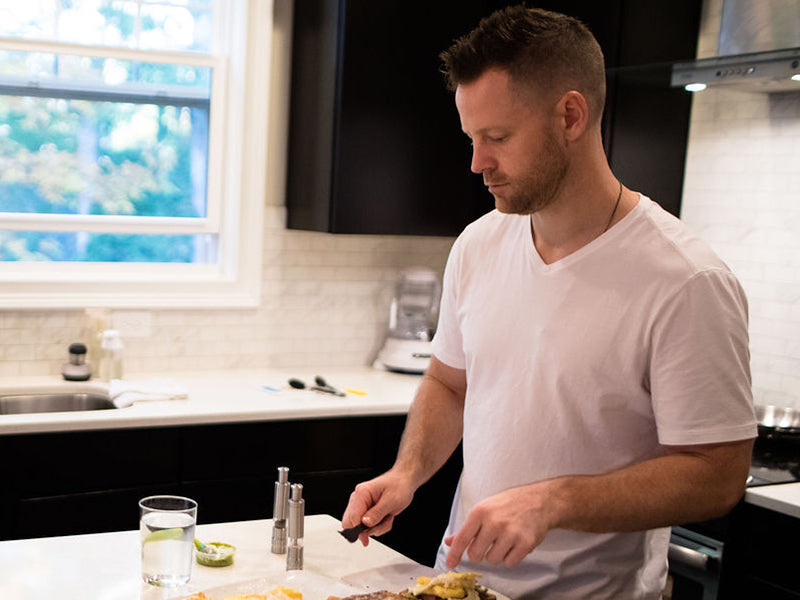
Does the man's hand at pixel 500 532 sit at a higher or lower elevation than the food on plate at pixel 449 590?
higher

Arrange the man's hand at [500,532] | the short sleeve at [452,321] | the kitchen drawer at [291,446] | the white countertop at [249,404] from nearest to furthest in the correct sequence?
1. the man's hand at [500,532]
2. the short sleeve at [452,321]
3. the white countertop at [249,404]
4. the kitchen drawer at [291,446]

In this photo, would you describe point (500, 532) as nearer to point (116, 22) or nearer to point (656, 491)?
point (656, 491)

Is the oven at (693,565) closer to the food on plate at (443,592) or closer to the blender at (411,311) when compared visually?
the food on plate at (443,592)

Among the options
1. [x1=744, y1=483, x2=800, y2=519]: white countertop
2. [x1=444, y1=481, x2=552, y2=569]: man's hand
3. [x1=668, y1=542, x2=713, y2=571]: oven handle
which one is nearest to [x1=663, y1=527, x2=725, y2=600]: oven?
[x1=668, y1=542, x2=713, y2=571]: oven handle

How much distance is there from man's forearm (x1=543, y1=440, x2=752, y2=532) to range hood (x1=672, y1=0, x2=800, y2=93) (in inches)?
61.4

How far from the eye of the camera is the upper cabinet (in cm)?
355

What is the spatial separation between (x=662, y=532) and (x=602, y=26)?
2.20 metres

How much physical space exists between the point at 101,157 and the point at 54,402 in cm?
93

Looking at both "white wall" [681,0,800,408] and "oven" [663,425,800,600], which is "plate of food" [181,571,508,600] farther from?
"white wall" [681,0,800,408]

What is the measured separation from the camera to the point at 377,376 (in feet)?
12.7

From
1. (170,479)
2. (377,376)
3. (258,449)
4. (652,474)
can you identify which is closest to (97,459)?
(170,479)

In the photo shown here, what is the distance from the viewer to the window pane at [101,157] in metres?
3.52

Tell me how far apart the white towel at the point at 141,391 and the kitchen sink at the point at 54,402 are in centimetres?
8

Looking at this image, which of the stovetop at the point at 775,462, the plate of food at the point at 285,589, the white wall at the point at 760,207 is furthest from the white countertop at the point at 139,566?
the white wall at the point at 760,207
